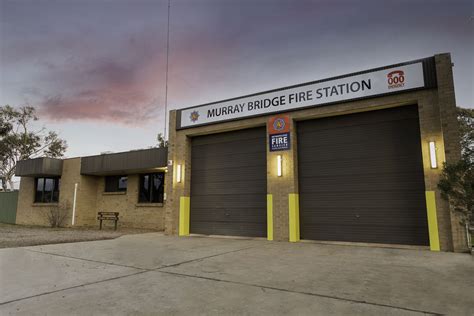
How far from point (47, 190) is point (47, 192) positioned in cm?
14

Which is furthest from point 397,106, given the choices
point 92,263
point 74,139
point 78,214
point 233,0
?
point 74,139

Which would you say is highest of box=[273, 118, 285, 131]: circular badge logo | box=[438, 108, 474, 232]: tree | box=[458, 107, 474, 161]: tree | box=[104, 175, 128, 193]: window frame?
box=[458, 107, 474, 161]: tree

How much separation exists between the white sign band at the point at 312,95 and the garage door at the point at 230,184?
2.95ft

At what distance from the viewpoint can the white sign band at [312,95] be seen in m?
9.45

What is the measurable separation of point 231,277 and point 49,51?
43.3ft

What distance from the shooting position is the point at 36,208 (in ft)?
68.7

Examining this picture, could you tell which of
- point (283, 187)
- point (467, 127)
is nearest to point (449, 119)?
point (283, 187)

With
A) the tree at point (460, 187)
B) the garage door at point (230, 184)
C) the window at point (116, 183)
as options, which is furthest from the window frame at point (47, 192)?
the tree at point (460, 187)


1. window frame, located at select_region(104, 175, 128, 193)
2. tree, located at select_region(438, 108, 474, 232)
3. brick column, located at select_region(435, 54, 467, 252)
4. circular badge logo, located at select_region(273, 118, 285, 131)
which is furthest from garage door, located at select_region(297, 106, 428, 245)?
window frame, located at select_region(104, 175, 128, 193)

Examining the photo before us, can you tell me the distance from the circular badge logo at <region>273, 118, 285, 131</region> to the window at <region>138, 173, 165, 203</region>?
28.0 feet

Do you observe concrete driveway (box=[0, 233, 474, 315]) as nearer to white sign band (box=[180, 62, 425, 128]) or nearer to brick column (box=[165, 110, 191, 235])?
white sign band (box=[180, 62, 425, 128])

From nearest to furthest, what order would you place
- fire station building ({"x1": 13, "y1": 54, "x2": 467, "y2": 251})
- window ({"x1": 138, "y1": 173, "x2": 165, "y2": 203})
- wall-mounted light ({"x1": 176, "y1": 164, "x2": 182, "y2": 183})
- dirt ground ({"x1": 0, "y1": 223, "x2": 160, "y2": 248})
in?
fire station building ({"x1": 13, "y1": 54, "x2": 467, "y2": 251}) < dirt ground ({"x1": 0, "y1": 223, "x2": 160, "y2": 248}) < wall-mounted light ({"x1": 176, "y1": 164, "x2": 182, "y2": 183}) < window ({"x1": 138, "y1": 173, "x2": 165, "y2": 203})

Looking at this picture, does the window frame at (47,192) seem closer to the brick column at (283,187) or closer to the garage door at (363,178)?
the brick column at (283,187)

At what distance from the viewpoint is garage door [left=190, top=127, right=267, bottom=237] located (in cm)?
1209
